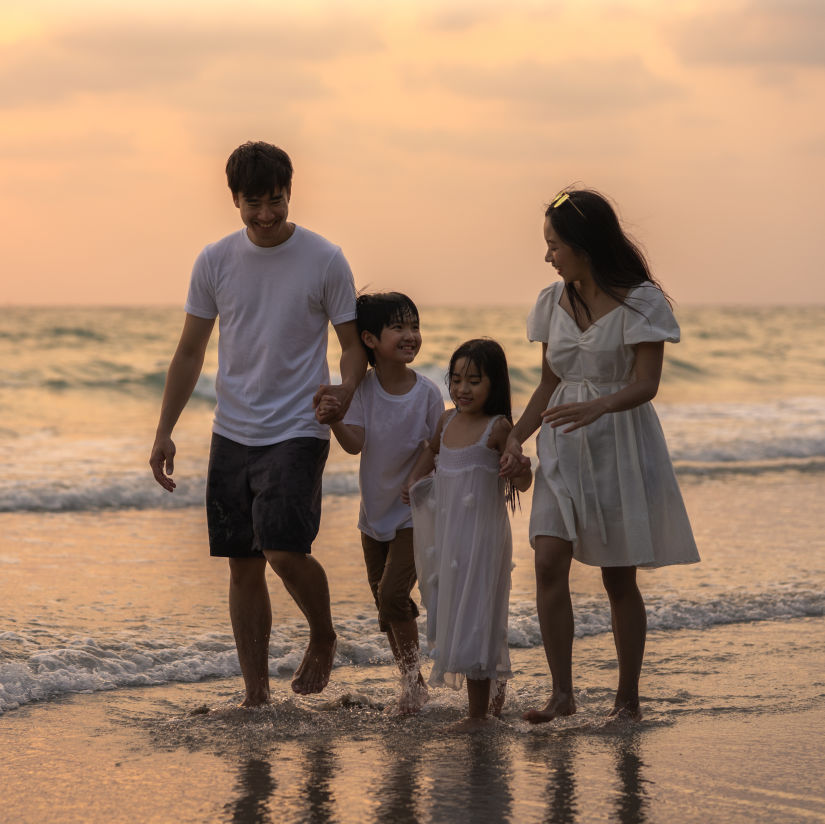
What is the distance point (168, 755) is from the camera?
12.6 feet

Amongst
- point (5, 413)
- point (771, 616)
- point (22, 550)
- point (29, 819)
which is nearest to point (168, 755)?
point (29, 819)

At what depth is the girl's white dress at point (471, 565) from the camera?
4086 millimetres

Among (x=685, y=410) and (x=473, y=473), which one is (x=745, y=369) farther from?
(x=473, y=473)

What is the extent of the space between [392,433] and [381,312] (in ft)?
1.40

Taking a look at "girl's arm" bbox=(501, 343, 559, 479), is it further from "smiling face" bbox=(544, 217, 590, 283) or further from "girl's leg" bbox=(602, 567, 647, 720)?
"girl's leg" bbox=(602, 567, 647, 720)

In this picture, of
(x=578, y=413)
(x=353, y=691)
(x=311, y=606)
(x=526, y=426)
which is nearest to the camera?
(x=578, y=413)

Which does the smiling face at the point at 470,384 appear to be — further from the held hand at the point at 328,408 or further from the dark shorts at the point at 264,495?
the dark shorts at the point at 264,495

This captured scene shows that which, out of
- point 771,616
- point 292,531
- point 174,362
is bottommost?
point 771,616

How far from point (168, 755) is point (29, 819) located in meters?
0.63

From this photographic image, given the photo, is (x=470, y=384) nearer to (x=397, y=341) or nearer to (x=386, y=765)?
(x=397, y=341)

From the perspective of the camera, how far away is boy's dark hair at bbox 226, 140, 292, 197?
13.4 ft

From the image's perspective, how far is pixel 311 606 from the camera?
434 cm

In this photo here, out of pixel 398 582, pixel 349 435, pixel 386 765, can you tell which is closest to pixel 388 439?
pixel 349 435

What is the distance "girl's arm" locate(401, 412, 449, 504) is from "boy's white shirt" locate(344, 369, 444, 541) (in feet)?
0.18
